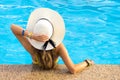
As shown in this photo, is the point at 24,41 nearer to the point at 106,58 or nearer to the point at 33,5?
the point at 106,58

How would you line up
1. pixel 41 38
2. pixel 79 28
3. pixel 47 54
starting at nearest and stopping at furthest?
1. pixel 41 38
2. pixel 47 54
3. pixel 79 28

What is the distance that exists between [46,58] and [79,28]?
3.16 m

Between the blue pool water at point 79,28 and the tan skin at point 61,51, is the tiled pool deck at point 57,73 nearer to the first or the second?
the tan skin at point 61,51

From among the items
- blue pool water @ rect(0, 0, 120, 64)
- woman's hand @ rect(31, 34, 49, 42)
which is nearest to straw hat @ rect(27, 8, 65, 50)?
woman's hand @ rect(31, 34, 49, 42)

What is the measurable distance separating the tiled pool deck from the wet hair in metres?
0.08

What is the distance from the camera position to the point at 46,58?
456 cm

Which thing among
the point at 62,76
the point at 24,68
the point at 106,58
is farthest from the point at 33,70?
the point at 106,58

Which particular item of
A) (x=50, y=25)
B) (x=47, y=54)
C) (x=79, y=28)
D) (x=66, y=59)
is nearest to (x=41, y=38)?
(x=50, y=25)

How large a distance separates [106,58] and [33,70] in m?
2.10

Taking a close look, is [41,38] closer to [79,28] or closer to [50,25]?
[50,25]

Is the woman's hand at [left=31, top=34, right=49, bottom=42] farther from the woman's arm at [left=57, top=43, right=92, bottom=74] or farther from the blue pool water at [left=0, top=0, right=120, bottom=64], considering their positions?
the blue pool water at [left=0, top=0, right=120, bottom=64]

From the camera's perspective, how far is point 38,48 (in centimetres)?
439

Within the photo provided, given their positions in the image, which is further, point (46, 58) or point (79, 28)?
point (79, 28)

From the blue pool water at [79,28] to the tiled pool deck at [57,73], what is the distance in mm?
1368
